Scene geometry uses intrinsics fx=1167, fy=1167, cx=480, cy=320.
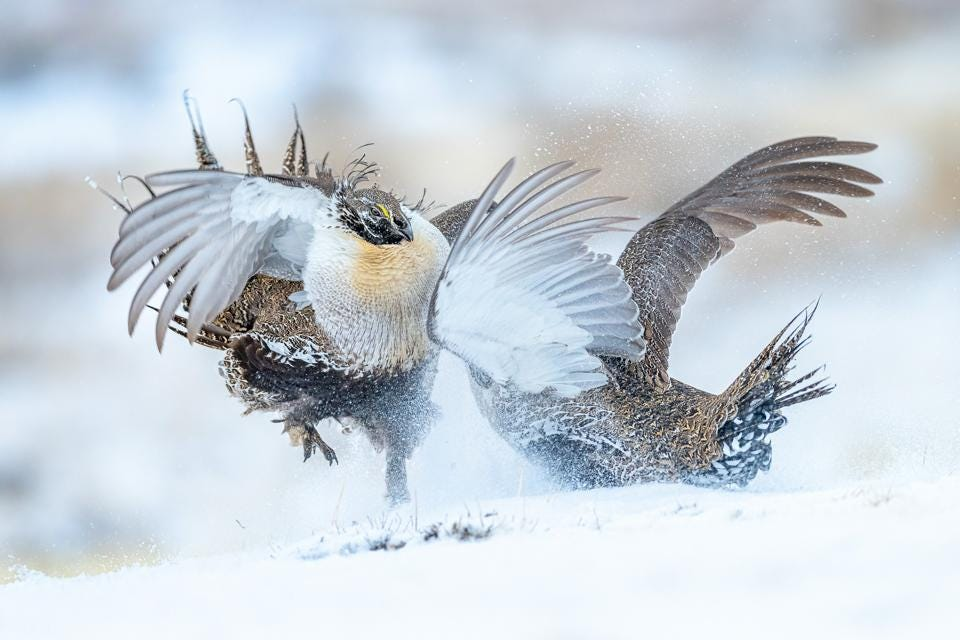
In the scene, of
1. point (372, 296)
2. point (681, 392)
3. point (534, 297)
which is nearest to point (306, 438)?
point (372, 296)

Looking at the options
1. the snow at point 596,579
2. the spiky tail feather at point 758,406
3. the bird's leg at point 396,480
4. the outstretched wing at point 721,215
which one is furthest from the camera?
the outstretched wing at point 721,215

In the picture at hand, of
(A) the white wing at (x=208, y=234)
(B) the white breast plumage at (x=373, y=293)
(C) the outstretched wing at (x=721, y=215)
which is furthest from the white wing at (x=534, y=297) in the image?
(A) the white wing at (x=208, y=234)

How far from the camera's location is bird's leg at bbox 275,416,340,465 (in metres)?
6.40

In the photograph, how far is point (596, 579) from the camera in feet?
13.6

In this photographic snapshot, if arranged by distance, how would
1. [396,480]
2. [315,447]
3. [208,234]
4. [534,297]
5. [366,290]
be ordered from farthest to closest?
[315,447] < [396,480] < [366,290] < [534,297] < [208,234]

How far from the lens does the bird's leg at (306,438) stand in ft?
21.0

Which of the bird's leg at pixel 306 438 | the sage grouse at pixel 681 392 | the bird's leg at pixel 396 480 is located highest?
the sage grouse at pixel 681 392

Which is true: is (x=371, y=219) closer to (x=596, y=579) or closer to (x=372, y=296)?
(x=372, y=296)

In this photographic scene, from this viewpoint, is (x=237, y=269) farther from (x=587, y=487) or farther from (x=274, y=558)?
(x=587, y=487)

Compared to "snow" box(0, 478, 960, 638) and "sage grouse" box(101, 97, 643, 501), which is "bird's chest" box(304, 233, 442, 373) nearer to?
"sage grouse" box(101, 97, 643, 501)

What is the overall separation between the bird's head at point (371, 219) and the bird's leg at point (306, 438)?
1.18 meters

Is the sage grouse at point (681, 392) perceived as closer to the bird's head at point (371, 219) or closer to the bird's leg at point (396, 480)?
the bird's leg at point (396, 480)

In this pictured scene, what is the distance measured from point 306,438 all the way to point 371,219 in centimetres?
144

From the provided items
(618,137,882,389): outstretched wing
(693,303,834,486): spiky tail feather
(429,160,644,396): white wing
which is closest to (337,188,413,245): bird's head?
(429,160,644,396): white wing
